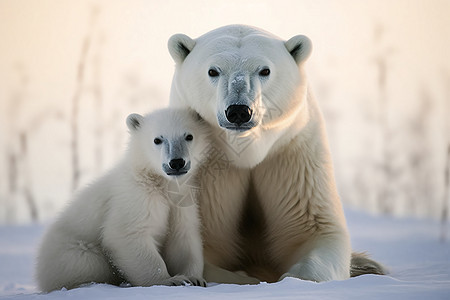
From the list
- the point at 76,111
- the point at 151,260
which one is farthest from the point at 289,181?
the point at 76,111

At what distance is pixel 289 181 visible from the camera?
5004 millimetres

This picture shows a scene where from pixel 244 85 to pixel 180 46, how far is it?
2.80 ft

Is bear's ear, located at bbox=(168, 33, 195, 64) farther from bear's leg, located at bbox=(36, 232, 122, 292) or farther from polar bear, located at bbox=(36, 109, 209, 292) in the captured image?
bear's leg, located at bbox=(36, 232, 122, 292)

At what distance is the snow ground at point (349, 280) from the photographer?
11.5 feet

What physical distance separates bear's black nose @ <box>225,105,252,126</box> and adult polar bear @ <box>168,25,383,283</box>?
4 centimetres

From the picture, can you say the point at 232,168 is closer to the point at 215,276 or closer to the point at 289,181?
the point at 289,181

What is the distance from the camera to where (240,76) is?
4.21 metres

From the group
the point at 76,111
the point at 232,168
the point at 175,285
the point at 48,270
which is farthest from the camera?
the point at 76,111

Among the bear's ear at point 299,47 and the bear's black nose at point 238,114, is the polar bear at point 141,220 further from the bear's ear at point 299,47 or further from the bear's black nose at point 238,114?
the bear's ear at point 299,47

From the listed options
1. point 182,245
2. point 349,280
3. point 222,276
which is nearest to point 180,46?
point 182,245

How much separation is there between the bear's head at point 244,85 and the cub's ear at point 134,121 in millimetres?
341

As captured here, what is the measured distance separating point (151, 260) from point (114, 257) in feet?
0.85

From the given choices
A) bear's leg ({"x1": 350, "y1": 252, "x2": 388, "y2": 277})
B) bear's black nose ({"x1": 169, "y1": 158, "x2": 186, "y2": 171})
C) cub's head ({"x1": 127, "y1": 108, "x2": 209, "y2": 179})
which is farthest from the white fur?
bear's leg ({"x1": 350, "y1": 252, "x2": 388, "y2": 277})

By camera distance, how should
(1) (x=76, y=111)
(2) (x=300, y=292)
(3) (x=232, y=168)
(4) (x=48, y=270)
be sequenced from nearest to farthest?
(2) (x=300, y=292) → (4) (x=48, y=270) → (3) (x=232, y=168) → (1) (x=76, y=111)
